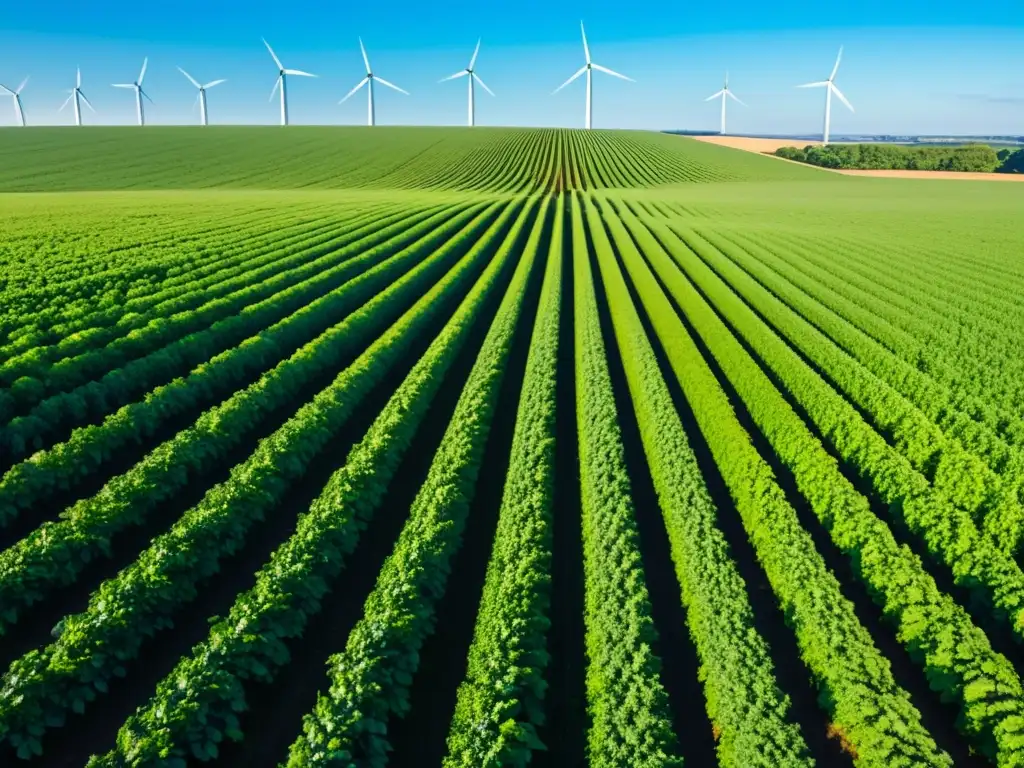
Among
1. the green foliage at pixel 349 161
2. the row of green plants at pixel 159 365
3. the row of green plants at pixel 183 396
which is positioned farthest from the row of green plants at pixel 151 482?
the green foliage at pixel 349 161

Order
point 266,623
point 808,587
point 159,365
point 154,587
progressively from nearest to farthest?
point 266,623
point 154,587
point 808,587
point 159,365

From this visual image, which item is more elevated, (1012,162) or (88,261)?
(1012,162)

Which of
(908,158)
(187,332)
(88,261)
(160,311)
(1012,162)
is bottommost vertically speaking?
(187,332)

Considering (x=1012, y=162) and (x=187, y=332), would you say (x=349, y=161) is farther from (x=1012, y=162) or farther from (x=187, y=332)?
(x=1012, y=162)

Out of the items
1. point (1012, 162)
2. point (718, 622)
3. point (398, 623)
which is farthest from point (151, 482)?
point (1012, 162)

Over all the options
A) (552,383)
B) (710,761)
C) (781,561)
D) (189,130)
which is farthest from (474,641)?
(189,130)

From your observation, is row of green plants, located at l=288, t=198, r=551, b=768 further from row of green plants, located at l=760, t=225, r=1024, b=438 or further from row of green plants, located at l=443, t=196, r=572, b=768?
row of green plants, located at l=760, t=225, r=1024, b=438

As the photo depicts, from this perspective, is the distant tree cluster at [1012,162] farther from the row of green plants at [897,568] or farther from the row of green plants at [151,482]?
the row of green plants at [151,482]

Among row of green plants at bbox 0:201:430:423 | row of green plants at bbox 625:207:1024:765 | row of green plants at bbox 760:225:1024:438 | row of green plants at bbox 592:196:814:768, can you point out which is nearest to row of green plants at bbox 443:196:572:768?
row of green plants at bbox 592:196:814:768
